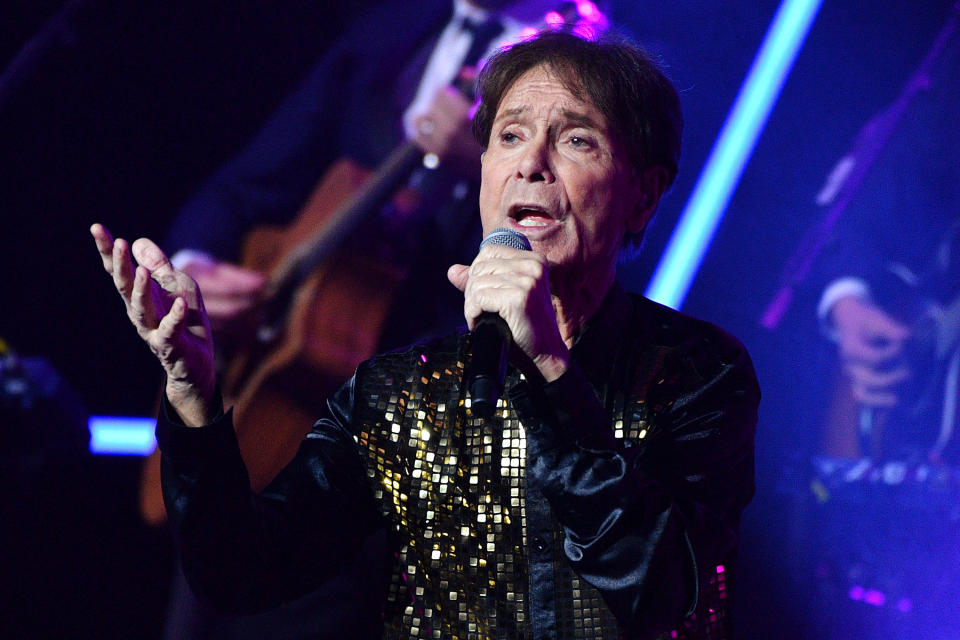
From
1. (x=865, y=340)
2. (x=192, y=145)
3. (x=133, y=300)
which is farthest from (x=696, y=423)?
(x=192, y=145)

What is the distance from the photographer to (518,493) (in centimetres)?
143

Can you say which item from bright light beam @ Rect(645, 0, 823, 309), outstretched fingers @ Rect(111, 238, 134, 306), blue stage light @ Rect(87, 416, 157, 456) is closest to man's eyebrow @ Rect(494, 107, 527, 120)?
outstretched fingers @ Rect(111, 238, 134, 306)

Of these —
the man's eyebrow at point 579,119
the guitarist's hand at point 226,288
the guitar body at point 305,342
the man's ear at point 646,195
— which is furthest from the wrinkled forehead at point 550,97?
the guitarist's hand at point 226,288

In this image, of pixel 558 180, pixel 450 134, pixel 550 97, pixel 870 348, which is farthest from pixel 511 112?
pixel 870 348

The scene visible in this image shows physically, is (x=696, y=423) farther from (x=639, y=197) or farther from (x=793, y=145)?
(x=793, y=145)

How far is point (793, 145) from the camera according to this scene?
128 inches

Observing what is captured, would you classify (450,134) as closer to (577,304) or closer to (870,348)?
(577,304)

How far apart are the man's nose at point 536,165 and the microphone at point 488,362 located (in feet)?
1.04

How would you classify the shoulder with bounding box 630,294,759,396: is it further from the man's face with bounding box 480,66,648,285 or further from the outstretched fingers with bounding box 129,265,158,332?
the outstretched fingers with bounding box 129,265,158,332

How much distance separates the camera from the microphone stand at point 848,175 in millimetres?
3184

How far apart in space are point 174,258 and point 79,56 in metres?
0.74

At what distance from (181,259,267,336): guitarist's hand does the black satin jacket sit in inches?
59.6

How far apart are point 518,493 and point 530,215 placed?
1.50 feet

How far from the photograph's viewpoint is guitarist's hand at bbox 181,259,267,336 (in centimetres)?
299
